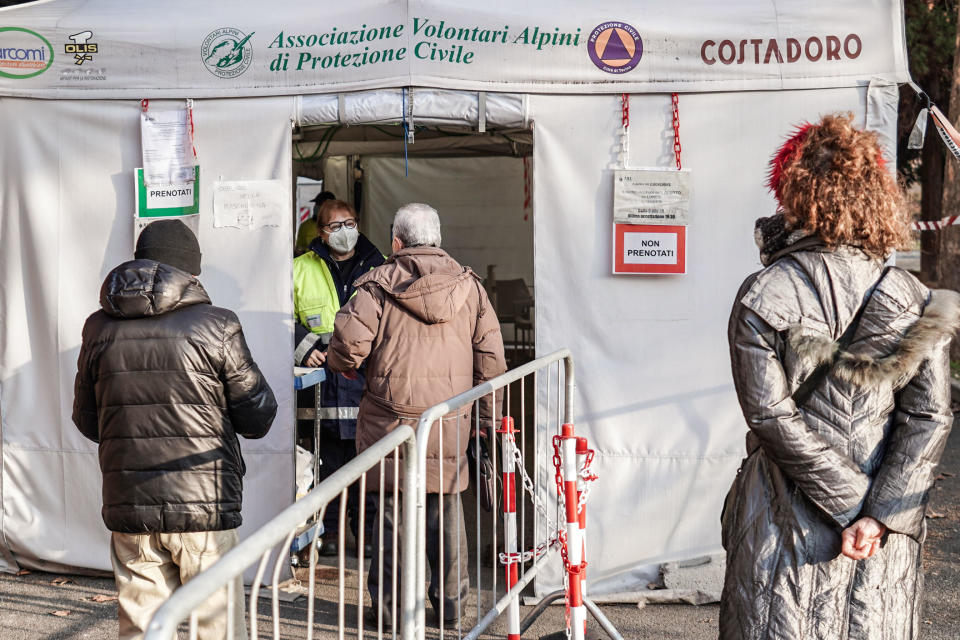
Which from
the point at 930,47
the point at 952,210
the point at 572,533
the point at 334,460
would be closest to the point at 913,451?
the point at 572,533

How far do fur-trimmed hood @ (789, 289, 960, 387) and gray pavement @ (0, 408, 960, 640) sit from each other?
2423 millimetres

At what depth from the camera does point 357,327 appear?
14.6 feet

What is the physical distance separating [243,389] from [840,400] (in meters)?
2.05

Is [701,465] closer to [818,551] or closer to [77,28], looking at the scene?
[818,551]

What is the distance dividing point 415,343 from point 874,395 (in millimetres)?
2276

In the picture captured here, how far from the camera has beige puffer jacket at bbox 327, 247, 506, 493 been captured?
445cm

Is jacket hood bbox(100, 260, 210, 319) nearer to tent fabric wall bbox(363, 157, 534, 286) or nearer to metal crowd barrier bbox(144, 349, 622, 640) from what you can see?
metal crowd barrier bbox(144, 349, 622, 640)

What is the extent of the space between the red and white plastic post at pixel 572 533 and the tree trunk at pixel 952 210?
19.5 feet

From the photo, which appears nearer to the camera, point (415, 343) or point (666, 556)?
point (415, 343)

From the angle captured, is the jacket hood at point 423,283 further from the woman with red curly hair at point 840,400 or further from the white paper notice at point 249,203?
the woman with red curly hair at point 840,400

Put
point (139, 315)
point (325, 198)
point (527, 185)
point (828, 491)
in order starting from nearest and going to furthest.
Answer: point (828, 491) → point (139, 315) → point (325, 198) → point (527, 185)

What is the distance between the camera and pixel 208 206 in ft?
17.4

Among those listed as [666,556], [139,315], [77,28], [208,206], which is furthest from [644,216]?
[77,28]

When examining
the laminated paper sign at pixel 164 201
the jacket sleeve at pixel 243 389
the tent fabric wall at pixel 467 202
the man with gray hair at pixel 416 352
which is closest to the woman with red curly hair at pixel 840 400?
the jacket sleeve at pixel 243 389
